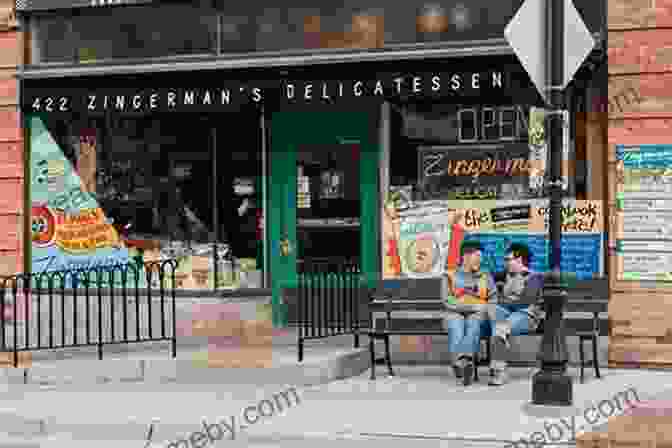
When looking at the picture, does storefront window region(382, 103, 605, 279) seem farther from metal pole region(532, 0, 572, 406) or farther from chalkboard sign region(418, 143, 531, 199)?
metal pole region(532, 0, 572, 406)

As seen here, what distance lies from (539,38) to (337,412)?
377 centimetres

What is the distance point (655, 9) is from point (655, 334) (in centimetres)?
341

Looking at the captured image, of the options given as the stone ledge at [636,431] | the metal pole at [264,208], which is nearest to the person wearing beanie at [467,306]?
the stone ledge at [636,431]

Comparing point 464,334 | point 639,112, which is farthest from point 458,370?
point 639,112

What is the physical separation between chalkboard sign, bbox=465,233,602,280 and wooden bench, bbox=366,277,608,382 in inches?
7.6

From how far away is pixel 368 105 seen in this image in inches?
562

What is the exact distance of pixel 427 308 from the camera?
1338 centimetres

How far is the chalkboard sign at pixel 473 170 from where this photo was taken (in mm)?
13578

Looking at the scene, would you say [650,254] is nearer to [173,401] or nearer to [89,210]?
[173,401]

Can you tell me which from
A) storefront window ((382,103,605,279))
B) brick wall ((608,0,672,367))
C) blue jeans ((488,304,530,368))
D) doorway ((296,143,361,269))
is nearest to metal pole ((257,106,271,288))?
doorway ((296,143,361,269))

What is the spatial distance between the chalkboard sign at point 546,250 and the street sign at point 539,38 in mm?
2948

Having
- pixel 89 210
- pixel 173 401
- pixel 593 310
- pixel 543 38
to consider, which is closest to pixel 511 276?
pixel 593 310

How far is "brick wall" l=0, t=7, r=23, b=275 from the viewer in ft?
48.8

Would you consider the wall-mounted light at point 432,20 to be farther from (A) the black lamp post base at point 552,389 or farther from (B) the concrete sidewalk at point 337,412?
(A) the black lamp post base at point 552,389
